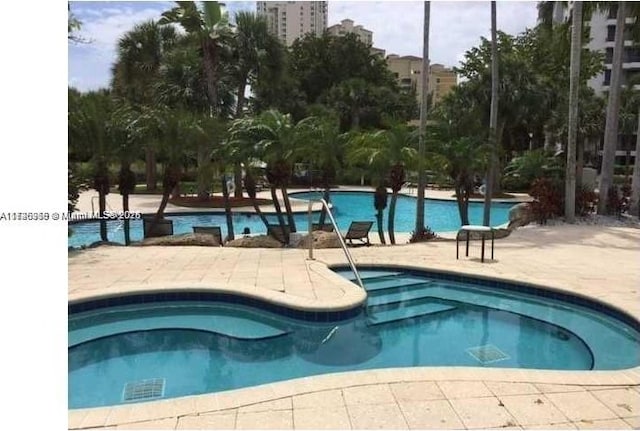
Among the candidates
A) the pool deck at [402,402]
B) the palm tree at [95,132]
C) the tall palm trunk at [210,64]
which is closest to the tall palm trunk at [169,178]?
the palm tree at [95,132]

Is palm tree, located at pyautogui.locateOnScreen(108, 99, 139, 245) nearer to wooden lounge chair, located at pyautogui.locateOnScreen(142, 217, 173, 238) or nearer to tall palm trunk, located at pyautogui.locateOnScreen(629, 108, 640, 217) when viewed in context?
wooden lounge chair, located at pyautogui.locateOnScreen(142, 217, 173, 238)

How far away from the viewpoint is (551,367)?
595cm

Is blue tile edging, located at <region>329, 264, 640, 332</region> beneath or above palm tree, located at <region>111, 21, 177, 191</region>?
beneath

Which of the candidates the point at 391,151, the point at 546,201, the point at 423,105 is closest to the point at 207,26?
the point at 423,105

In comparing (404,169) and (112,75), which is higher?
(112,75)

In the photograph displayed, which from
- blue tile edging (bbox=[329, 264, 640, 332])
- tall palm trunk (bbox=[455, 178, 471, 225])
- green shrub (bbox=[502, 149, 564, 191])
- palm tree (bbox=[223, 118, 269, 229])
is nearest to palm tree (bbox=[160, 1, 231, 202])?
palm tree (bbox=[223, 118, 269, 229])

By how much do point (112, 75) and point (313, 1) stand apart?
6887 cm

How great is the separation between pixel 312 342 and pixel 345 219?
14582mm

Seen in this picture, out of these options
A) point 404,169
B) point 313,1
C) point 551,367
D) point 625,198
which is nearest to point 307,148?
point 404,169

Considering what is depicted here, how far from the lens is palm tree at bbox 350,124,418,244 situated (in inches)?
512

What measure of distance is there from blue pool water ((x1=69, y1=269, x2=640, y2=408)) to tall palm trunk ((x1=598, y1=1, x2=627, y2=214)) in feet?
33.4

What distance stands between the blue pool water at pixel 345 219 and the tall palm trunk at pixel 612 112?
16.4 feet
